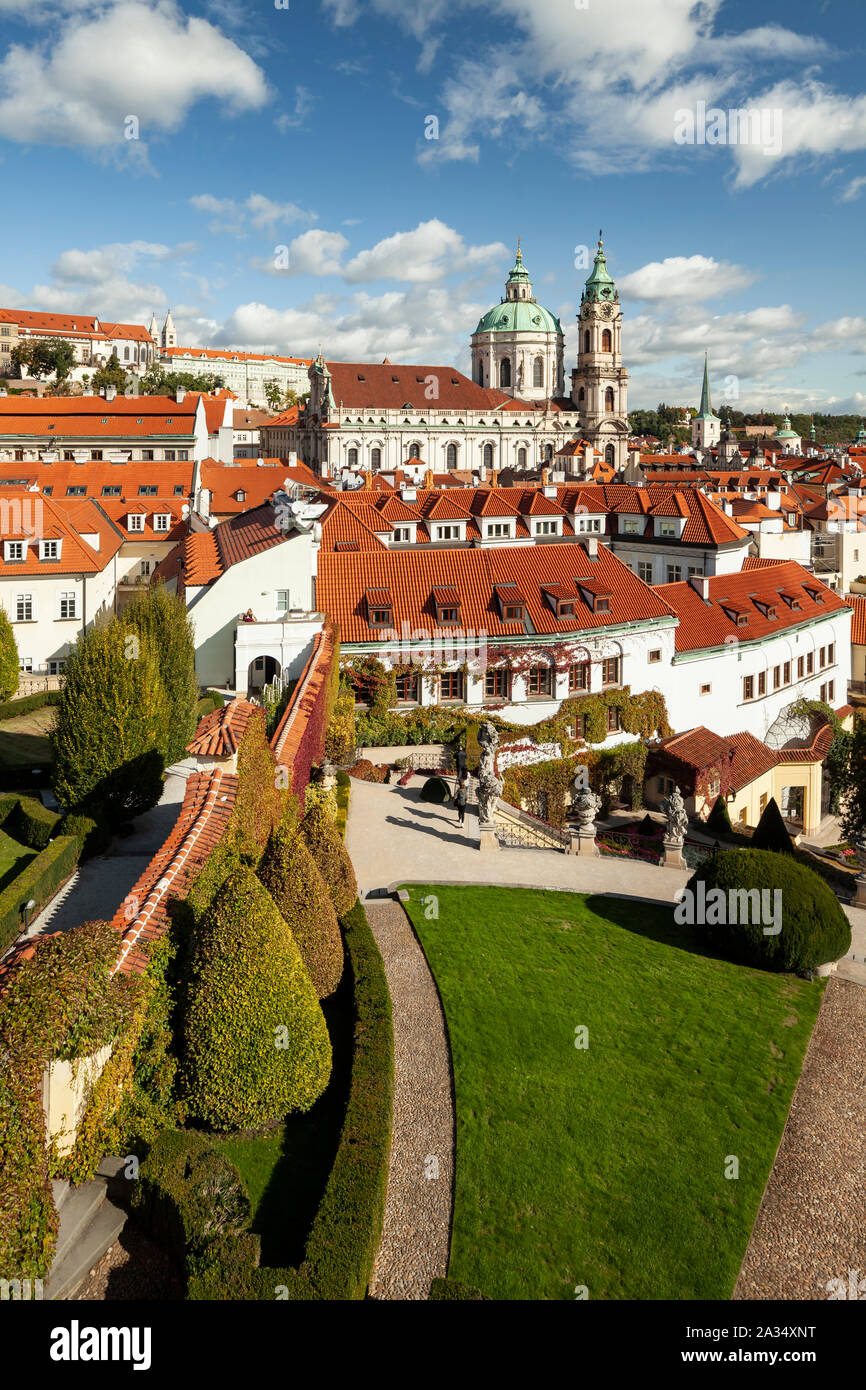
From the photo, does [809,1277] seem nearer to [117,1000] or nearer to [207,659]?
[117,1000]

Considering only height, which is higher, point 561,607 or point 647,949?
point 561,607

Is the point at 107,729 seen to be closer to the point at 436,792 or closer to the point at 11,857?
the point at 11,857

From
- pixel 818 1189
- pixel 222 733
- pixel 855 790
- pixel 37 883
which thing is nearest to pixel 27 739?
pixel 37 883

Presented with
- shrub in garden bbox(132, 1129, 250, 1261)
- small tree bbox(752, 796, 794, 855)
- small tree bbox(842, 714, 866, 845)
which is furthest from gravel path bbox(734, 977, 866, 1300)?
small tree bbox(842, 714, 866, 845)

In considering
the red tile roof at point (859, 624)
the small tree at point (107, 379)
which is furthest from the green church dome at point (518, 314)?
the red tile roof at point (859, 624)

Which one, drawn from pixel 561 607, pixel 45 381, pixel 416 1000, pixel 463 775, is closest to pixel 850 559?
pixel 561 607
